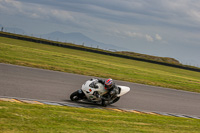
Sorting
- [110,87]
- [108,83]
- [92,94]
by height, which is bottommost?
[92,94]

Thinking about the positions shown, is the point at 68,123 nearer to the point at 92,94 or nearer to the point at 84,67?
the point at 92,94

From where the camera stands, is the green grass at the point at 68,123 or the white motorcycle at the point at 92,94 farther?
the white motorcycle at the point at 92,94

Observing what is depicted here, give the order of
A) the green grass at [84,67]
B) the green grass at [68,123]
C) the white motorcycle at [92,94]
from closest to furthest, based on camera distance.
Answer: the green grass at [68,123] < the white motorcycle at [92,94] < the green grass at [84,67]

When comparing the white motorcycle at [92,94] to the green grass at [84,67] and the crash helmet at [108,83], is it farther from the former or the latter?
the green grass at [84,67]

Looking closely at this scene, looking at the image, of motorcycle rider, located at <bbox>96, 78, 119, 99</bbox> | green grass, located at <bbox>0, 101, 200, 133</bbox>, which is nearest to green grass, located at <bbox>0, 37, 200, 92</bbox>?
motorcycle rider, located at <bbox>96, 78, 119, 99</bbox>

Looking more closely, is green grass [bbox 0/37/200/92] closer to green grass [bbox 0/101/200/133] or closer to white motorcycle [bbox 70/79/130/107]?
white motorcycle [bbox 70/79/130/107]

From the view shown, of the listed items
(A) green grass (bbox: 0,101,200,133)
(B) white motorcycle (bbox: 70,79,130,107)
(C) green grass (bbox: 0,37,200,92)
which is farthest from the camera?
(C) green grass (bbox: 0,37,200,92)

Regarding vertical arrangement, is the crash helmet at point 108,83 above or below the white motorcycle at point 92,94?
above

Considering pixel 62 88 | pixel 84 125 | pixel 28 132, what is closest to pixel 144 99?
pixel 62 88

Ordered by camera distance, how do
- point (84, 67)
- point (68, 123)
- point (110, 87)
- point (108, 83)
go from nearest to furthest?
point (68, 123) < point (108, 83) < point (110, 87) < point (84, 67)

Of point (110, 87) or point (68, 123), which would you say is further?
point (110, 87)

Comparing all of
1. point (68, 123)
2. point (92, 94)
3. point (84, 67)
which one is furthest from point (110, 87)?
point (84, 67)

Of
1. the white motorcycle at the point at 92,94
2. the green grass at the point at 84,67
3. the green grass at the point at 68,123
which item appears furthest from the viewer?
the green grass at the point at 84,67

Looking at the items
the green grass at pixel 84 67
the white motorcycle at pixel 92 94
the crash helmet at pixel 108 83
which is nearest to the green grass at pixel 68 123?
the crash helmet at pixel 108 83
